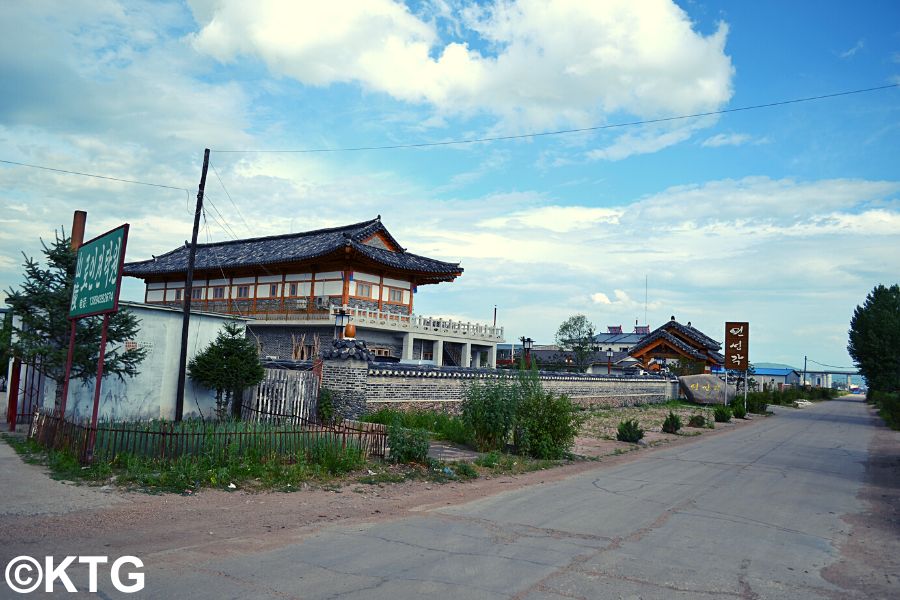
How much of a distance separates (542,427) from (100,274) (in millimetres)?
10555

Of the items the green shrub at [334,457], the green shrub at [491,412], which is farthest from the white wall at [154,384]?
the green shrub at [491,412]

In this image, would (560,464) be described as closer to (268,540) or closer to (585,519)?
(585,519)

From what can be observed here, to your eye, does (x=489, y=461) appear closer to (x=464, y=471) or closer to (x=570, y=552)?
(x=464, y=471)

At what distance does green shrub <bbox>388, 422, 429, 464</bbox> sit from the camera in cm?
1315

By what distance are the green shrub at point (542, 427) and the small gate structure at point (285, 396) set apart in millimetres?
6239

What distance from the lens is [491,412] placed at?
16.0m

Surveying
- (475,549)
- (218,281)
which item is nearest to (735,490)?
(475,549)

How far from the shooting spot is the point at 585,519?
9.30m

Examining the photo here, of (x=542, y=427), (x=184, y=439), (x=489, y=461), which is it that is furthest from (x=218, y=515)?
(x=542, y=427)

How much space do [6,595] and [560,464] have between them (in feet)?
39.4

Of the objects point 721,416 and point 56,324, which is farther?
point 721,416

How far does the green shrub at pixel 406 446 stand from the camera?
43.1 ft

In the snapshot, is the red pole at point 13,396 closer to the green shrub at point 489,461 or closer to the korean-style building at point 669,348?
the green shrub at point 489,461

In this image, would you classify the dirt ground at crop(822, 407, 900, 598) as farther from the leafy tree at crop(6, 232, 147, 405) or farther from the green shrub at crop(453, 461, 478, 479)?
the leafy tree at crop(6, 232, 147, 405)
